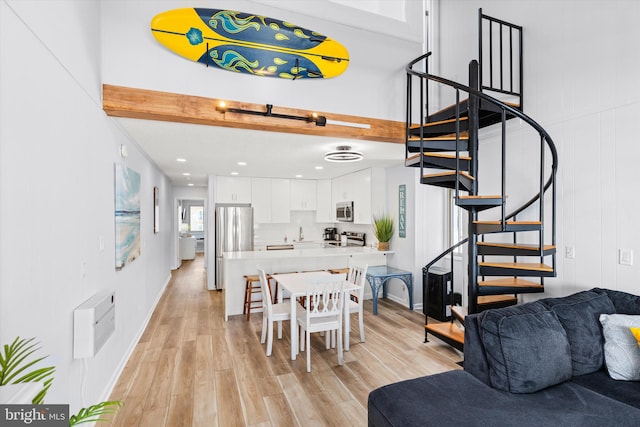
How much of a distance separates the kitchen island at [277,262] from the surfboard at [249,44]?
261 cm

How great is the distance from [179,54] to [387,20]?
2353 millimetres

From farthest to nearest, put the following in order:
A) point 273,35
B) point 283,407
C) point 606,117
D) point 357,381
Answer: point 273,35 → point 357,381 → point 606,117 → point 283,407

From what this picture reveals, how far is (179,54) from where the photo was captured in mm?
2980

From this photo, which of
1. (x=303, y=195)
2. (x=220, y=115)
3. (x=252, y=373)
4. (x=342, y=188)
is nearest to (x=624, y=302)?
(x=252, y=373)

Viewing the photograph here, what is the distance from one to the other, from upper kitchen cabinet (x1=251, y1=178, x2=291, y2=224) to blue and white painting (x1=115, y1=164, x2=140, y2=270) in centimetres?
343

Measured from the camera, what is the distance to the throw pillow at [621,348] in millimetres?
2104

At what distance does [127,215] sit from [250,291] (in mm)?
2027

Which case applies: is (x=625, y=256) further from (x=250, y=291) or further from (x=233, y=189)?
(x=233, y=189)

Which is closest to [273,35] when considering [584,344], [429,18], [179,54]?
[179,54]

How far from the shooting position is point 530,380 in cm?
192

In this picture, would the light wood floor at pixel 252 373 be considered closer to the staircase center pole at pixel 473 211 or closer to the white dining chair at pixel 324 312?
the white dining chair at pixel 324 312

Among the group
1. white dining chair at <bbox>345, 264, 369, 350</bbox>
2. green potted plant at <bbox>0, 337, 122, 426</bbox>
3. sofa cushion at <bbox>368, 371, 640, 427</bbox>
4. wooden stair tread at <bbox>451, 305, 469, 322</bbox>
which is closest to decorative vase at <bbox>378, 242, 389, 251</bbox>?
white dining chair at <bbox>345, 264, 369, 350</bbox>

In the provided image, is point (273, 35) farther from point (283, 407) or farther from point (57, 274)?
point (283, 407)

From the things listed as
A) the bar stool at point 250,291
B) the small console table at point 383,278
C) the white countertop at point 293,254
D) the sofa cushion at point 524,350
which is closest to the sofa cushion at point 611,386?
the sofa cushion at point 524,350
